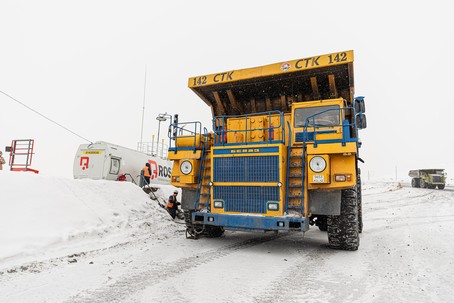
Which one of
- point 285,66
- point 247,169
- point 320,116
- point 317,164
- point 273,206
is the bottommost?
point 273,206

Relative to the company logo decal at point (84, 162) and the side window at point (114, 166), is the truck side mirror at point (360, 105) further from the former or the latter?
the company logo decal at point (84, 162)

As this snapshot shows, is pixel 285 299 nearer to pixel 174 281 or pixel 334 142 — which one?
pixel 174 281

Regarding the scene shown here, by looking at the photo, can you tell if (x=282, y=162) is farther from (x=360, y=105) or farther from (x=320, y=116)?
(x=360, y=105)

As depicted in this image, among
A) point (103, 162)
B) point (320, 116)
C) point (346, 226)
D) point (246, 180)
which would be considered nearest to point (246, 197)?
point (246, 180)

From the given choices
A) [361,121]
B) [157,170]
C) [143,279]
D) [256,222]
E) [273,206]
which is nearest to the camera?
[143,279]

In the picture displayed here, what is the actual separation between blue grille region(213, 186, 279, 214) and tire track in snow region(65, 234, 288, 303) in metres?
0.93

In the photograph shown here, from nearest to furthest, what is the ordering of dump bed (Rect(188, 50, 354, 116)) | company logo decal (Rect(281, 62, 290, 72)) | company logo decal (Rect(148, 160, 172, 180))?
dump bed (Rect(188, 50, 354, 116))
company logo decal (Rect(281, 62, 290, 72))
company logo decal (Rect(148, 160, 172, 180))

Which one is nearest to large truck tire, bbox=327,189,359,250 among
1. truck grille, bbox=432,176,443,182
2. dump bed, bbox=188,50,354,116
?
dump bed, bbox=188,50,354,116

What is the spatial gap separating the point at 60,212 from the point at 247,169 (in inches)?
179

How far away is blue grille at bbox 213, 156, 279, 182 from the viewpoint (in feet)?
19.2

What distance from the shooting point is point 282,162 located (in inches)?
230

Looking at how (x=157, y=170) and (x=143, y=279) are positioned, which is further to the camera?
(x=157, y=170)

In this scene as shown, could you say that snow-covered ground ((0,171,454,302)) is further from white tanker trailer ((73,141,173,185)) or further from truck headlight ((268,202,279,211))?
white tanker trailer ((73,141,173,185))

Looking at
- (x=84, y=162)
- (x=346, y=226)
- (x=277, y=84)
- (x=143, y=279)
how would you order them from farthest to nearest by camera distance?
(x=84, y=162)
(x=277, y=84)
(x=346, y=226)
(x=143, y=279)
